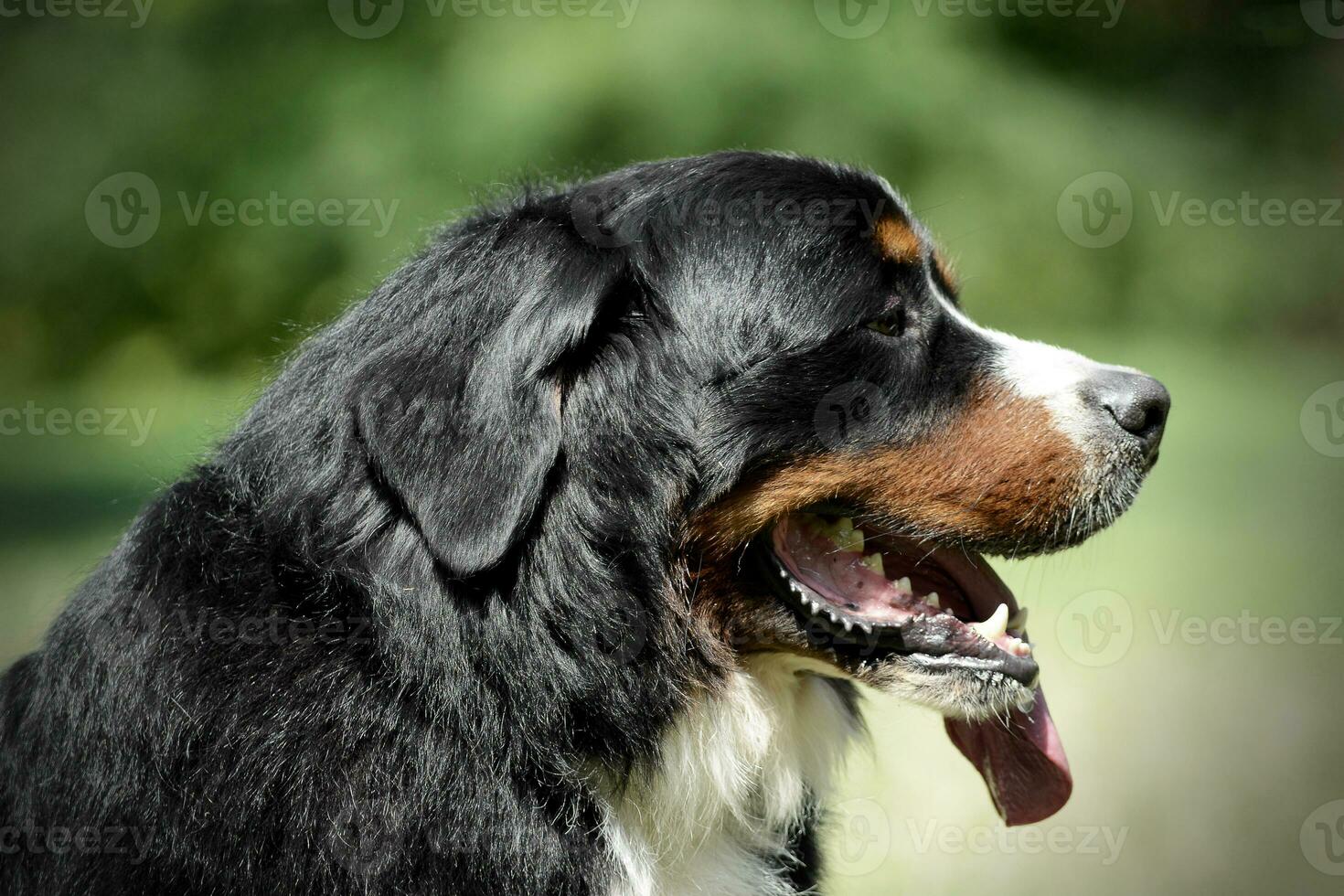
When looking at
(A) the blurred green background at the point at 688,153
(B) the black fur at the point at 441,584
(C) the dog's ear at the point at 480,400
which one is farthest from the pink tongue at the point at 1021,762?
(A) the blurred green background at the point at 688,153

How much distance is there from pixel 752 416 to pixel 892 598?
2.03 ft

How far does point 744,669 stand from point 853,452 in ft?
1.94

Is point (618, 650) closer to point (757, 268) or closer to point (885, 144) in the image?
point (757, 268)

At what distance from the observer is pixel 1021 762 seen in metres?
3.47

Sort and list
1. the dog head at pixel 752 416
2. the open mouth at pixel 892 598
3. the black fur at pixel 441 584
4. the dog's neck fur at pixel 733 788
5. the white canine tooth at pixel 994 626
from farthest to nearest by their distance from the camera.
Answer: the white canine tooth at pixel 994 626 < the open mouth at pixel 892 598 < the dog's neck fur at pixel 733 788 < the dog head at pixel 752 416 < the black fur at pixel 441 584

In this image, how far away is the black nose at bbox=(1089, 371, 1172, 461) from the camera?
298 centimetres

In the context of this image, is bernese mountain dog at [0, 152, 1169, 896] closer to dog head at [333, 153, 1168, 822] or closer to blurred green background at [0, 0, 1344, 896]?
dog head at [333, 153, 1168, 822]

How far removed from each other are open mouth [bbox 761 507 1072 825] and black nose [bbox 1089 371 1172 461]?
0.52 meters

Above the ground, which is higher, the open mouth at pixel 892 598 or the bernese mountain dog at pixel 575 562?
the bernese mountain dog at pixel 575 562

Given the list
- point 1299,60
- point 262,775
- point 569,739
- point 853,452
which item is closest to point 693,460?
point 853,452

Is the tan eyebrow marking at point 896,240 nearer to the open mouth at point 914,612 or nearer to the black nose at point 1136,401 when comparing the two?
the black nose at point 1136,401

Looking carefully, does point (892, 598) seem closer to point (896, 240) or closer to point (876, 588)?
point (876, 588)

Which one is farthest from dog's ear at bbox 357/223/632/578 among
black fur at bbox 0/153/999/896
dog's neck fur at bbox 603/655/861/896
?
dog's neck fur at bbox 603/655/861/896

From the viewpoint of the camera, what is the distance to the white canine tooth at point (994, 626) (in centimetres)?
302
